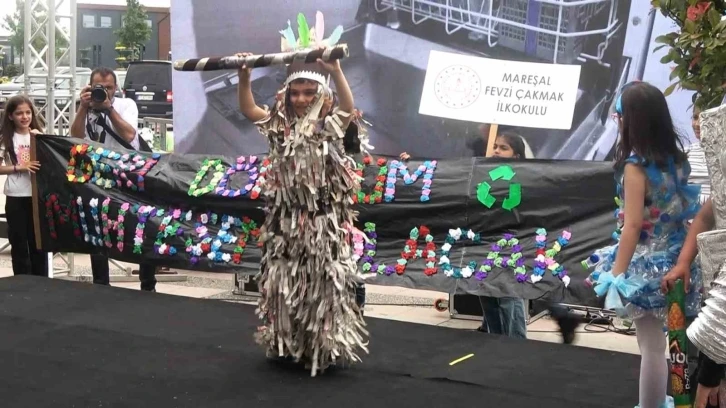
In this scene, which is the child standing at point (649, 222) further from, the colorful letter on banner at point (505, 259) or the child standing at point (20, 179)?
the child standing at point (20, 179)

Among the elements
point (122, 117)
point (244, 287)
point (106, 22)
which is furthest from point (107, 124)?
point (106, 22)

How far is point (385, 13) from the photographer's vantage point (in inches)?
264

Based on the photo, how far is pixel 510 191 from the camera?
5.10 meters

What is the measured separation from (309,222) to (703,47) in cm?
181

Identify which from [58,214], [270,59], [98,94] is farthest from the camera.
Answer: [58,214]

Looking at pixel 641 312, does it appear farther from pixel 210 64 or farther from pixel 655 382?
pixel 210 64

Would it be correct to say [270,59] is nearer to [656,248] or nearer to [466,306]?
[656,248]

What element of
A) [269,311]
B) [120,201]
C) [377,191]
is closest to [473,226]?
[377,191]

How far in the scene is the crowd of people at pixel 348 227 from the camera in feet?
10.7

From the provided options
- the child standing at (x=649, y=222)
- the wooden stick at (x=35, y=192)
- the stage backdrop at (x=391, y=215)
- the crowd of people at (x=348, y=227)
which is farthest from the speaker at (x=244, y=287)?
the child standing at (x=649, y=222)

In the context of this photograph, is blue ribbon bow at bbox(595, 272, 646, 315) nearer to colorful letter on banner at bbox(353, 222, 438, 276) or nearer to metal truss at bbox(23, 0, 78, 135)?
colorful letter on banner at bbox(353, 222, 438, 276)

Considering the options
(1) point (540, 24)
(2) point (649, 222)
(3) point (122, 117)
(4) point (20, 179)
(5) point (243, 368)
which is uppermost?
(1) point (540, 24)

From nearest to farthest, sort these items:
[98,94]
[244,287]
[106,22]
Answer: [98,94] < [244,287] < [106,22]

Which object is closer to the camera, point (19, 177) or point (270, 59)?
point (270, 59)
